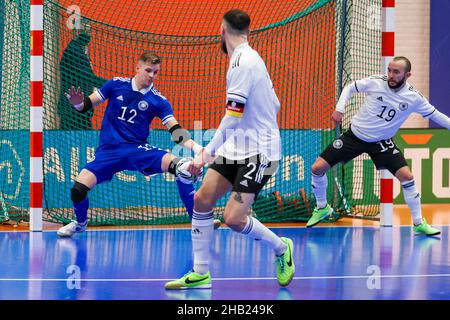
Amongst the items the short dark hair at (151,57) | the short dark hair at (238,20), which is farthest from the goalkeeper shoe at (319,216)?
the short dark hair at (238,20)

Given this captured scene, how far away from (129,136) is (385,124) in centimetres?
309

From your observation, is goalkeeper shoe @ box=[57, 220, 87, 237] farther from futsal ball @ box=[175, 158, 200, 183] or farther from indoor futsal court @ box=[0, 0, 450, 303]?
futsal ball @ box=[175, 158, 200, 183]

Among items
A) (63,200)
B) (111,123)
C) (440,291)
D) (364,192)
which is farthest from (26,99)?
(440,291)

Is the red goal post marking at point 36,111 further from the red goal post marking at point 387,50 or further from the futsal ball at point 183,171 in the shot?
the red goal post marking at point 387,50

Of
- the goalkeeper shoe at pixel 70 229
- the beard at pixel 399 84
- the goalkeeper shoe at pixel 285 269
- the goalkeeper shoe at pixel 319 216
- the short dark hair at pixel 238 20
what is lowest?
the goalkeeper shoe at pixel 285 269

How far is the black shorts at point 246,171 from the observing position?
6.88m

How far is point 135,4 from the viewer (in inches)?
525

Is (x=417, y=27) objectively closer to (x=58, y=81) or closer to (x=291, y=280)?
(x=58, y=81)

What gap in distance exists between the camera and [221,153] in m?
6.97

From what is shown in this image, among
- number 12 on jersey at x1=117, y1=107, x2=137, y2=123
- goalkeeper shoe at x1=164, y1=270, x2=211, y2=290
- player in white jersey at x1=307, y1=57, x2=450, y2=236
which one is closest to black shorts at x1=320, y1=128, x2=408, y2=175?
player in white jersey at x1=307, y1=57, x2=450, y2=236

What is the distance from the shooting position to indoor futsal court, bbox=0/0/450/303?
23.1 ft

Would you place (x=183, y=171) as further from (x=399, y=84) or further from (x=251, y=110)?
(x=399, y=84)

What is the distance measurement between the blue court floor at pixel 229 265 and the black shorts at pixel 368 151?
0.87 meters

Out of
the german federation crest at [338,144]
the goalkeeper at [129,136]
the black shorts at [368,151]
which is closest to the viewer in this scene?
the goalkeeper at [129,136]
